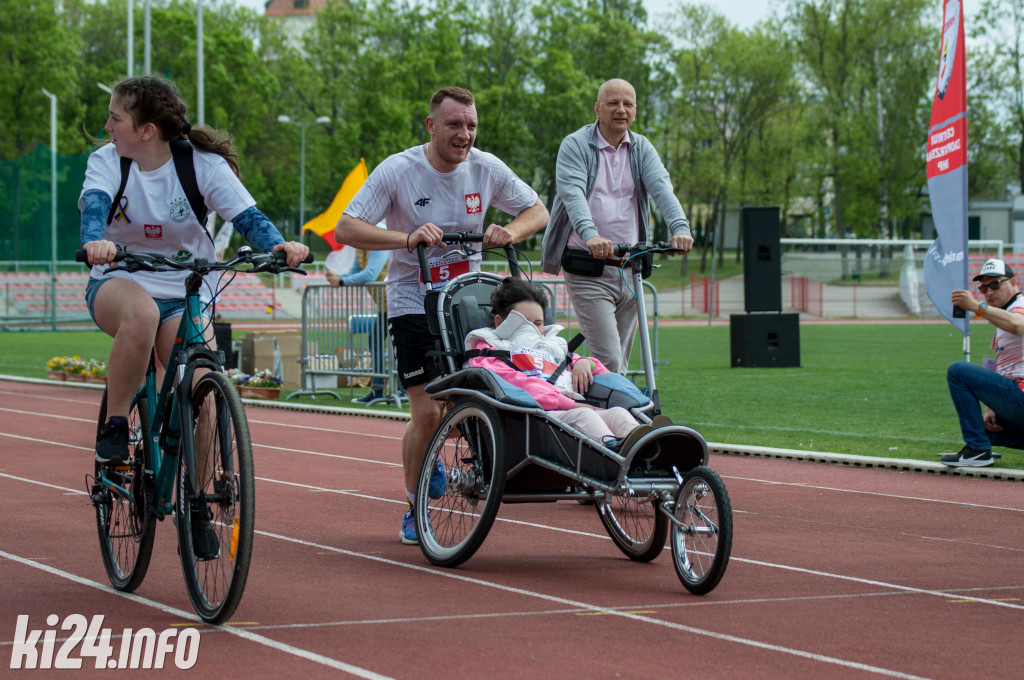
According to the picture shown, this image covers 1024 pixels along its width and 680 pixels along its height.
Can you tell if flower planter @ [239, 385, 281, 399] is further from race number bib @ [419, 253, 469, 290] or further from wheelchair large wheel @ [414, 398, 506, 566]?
wheelchair large wheel @ [414, 398, 506, 566]

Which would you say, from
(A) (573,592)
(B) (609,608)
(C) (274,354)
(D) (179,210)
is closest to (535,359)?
(A) (573,592)

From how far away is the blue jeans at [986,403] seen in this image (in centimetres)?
829

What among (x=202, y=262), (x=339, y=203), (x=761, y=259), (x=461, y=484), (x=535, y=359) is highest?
(x=339, y=203)

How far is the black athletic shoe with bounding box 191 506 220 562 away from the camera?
4465mm

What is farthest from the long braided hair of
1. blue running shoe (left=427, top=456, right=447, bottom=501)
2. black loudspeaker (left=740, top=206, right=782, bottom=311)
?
black loudspeaker (left=740, top=206, right=782, bottom=311)

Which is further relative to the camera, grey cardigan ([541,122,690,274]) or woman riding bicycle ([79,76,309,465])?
grey cardigan ([541,122,690,274])

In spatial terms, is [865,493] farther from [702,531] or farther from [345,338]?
[345,338]

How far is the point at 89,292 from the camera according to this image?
514 centimetres

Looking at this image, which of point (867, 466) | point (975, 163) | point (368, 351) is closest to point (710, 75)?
point (975, 163)

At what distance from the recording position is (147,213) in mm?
5039

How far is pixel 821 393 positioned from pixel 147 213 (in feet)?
37.5

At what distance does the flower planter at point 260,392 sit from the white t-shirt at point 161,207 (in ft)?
33.6

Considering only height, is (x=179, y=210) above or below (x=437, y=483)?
above

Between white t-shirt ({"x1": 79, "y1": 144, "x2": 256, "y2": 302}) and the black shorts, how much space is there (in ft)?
4.63
